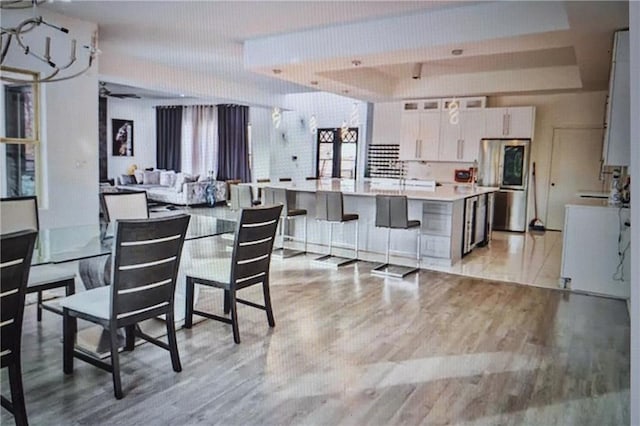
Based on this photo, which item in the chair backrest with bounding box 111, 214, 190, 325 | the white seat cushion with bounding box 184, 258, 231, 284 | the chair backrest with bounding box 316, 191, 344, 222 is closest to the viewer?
the chair backrest with bounding box 111, 214, 190, 325

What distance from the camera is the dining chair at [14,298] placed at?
1.83 m

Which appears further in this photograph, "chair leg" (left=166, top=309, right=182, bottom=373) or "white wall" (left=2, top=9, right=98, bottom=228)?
"white wall" (left=2, top=9, right=98, bottom=228)

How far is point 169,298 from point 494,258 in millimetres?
4641

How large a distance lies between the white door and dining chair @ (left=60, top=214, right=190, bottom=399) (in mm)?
7738

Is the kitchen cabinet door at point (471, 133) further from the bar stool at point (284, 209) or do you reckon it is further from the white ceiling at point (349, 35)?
the bar stool at point (284, 209)

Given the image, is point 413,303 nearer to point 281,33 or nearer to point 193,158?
point 281,33

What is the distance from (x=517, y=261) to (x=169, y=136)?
33.5ft

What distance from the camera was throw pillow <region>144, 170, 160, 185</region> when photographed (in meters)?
12.2

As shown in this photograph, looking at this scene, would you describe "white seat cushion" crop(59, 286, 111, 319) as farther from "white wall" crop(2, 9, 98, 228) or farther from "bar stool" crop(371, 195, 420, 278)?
"bar stool" crop(371, 195, 420, 278)

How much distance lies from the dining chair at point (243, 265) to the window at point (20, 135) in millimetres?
2862

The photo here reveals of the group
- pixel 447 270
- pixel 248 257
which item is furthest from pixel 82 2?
pixel 447 270

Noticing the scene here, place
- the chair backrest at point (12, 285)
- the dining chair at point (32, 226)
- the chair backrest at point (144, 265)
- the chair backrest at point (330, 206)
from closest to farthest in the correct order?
the chair backrest at point (12, 285)
the chair backrest at point (144, 265)
the dining chair at point (32, 226)
the chair backrest at point (330, 206)

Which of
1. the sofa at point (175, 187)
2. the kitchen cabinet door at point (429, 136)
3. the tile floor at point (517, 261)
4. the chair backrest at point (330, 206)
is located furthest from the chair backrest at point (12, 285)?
the sofa at point (175, 187)

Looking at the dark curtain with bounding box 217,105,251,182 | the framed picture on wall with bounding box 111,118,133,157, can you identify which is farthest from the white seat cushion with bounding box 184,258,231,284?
the framed picture on wall with bounding box 111,118,133,157
